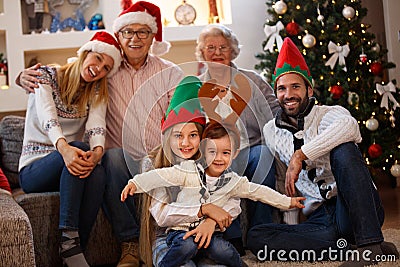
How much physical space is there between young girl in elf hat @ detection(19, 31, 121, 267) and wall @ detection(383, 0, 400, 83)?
219 centimetres

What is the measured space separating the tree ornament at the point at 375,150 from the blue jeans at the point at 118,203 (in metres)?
1.74

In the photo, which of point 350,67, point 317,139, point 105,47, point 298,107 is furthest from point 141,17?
point 350,67

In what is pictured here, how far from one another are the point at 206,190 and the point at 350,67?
197 cm

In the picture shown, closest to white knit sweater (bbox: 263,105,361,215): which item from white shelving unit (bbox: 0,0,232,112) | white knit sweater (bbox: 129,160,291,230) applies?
white knit sweater (bbox: 129,160,291,230)

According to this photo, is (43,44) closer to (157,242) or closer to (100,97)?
(100,97)

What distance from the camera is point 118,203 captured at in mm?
2248

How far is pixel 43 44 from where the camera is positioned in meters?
3.95

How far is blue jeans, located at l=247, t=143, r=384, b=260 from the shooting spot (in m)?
1.96

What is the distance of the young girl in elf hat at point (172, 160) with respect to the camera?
1817mm

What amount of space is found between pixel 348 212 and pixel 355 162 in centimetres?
18

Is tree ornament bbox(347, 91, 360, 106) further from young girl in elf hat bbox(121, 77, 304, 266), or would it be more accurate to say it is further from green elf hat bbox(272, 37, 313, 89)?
young girl in elf hat bbox(121, 77, 304, 266)

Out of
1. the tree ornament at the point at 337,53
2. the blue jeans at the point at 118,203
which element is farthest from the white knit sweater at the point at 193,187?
the tree ornament at the point at 337,53

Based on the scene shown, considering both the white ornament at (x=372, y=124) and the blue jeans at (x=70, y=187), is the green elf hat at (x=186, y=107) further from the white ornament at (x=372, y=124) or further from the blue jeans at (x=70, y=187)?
the white ornament at (x=372, y=124)

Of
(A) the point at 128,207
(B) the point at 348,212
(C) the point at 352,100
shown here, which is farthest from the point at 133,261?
(C) the point at 352,100
